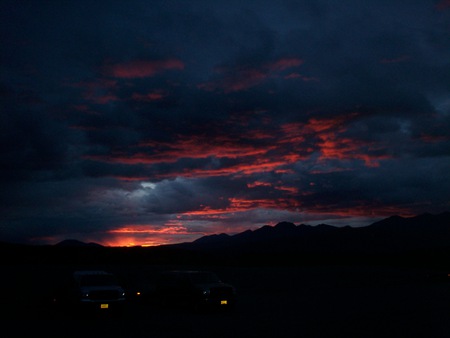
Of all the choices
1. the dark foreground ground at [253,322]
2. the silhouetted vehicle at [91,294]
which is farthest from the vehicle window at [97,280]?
the dark foreground ground at [253,322]

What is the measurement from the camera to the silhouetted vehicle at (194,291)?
2045 cm

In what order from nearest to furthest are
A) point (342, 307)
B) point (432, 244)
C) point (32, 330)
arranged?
point (32, 330)
point (342, 307)
point (432, 244)

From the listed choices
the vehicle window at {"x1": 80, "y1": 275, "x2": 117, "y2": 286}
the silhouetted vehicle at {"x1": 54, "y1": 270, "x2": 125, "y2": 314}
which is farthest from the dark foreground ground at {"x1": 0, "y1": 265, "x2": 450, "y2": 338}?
the vehicle window at {"x1": 80, "y1": 275, "x2": 117, "y2": 286}

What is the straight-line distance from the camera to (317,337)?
1266 cm

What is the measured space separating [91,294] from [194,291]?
14.8 feet

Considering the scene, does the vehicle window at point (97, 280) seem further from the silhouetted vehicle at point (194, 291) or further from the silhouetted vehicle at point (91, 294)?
the silhouetted vehicle at point (194, 291)

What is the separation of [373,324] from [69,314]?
12386 mm

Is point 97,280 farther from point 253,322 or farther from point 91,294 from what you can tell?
point 253,322

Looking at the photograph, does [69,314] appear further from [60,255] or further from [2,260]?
[60,255]

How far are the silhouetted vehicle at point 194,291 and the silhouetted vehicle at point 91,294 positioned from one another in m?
3.19

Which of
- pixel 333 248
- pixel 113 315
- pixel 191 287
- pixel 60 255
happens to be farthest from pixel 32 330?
pixel 333 248

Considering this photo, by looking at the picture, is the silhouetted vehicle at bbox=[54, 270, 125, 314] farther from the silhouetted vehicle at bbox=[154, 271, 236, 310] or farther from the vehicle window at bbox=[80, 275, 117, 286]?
the silhouetted vehicle at bbox=[154, 271, 236, 310]

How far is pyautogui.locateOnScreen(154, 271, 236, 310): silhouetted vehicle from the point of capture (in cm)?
2045

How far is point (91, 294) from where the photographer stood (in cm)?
1883
